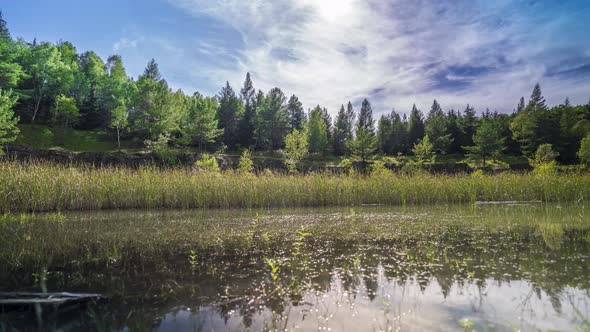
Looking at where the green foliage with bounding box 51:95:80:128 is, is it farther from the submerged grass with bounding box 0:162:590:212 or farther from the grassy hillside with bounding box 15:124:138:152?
the submerged grass with bounding box 0:162:590:212

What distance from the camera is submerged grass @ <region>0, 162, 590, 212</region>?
861cm

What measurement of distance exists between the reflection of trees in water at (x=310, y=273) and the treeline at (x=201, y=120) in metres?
30.2

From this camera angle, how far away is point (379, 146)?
56312 millimetres

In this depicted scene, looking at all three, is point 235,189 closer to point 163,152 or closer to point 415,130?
point 163,152

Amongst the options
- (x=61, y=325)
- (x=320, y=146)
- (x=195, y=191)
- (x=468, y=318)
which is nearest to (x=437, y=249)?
(x=468, y=318)

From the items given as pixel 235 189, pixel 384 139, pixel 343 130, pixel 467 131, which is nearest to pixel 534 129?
pixel 467 131

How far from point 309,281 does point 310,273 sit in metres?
0.20

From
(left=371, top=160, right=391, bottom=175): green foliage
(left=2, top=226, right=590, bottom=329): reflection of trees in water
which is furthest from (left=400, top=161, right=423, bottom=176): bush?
(left=2, top=226, right=590, bottom=329): reflection of trees in water

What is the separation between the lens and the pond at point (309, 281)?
1611 mm

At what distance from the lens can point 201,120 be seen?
37.8 m

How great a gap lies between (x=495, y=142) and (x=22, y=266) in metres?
50.1

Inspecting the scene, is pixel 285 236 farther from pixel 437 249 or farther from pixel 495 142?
pixel 495 142

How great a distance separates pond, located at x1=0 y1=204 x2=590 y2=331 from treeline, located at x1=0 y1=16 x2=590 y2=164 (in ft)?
97.9

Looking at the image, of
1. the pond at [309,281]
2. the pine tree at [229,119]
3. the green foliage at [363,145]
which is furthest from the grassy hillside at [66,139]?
the pond at [309,281]
